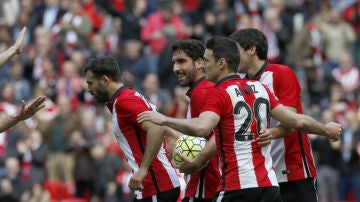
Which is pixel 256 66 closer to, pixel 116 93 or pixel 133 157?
pixel 116 93

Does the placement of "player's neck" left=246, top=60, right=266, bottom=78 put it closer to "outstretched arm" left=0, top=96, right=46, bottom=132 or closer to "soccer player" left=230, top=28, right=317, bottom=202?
"soccer player" left=230, top=28, right=317, bottom=202

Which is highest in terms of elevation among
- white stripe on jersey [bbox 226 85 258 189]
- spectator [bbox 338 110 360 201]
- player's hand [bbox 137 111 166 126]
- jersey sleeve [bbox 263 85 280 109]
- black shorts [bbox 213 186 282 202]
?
player's hand [bbox 137 111 166 126]

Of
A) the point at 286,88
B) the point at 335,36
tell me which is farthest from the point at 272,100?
the point at 335,36

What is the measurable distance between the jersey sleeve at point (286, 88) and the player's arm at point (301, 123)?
417 mm

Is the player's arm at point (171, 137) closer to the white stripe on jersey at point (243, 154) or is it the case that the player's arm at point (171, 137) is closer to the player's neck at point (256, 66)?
the player's neck at point (256, 66)

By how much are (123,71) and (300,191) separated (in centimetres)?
1189

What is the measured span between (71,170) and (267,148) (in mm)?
10830

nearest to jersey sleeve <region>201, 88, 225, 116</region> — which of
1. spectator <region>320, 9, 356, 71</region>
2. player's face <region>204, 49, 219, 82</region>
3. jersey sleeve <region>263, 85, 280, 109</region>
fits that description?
player's face <region>204, 49, 219, 82</region>

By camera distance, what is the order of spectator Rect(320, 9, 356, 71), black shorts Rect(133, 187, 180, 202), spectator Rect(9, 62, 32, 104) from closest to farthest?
black shorts Rect(133, 187, 180, 202) → spectator Rect(9, 62, 32, 104) → spectator Rect(320, 9, 356, 71)

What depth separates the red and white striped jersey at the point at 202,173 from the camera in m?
10.8

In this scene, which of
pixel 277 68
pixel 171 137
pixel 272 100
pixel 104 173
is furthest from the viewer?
pixel 104 173

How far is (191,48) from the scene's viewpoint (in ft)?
36.2

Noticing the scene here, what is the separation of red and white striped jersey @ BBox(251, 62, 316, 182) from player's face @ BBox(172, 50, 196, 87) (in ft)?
2.18

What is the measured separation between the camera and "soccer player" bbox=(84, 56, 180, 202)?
34.3ft
